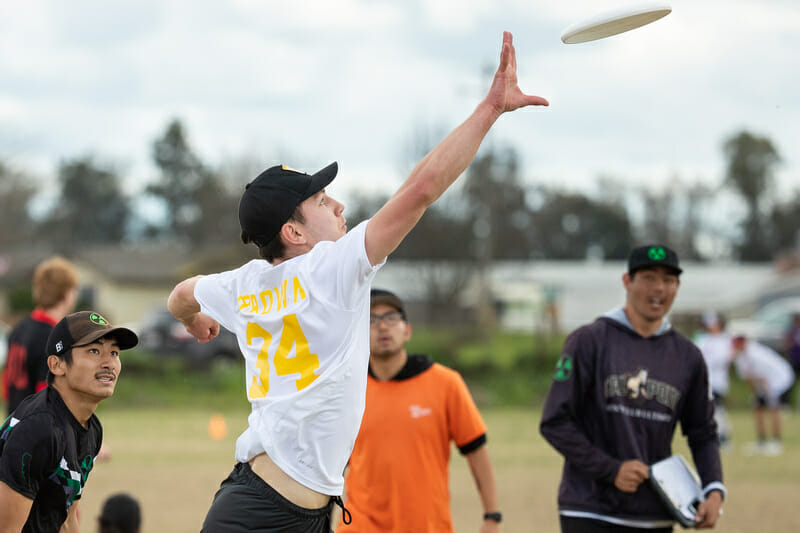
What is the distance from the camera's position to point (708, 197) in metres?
65.4

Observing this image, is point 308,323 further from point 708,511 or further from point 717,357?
point 717,357

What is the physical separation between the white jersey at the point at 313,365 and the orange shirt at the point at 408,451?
1741 mm

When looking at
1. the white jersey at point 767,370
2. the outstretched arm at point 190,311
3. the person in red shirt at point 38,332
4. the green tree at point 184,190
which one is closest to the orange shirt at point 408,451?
the outstretched arm at point 190,311

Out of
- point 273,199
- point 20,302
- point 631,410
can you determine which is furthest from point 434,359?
point 20,302

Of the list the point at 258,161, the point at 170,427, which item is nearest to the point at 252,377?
the point at 170,427

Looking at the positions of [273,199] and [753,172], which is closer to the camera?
[273,199]

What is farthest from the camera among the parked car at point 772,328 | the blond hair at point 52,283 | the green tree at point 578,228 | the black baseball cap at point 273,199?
the green tree at point 578,228

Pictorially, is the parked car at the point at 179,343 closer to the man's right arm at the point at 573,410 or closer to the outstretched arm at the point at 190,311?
the man's right arm at the point at 573,410

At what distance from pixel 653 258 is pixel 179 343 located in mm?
27363

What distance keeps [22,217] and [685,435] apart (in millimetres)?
62252

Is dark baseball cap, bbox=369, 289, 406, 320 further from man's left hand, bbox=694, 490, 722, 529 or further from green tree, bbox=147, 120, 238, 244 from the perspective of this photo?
green tree, bbox=147, 120, 238, 244

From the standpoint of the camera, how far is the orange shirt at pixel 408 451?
5004mm

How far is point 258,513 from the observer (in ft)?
10.6

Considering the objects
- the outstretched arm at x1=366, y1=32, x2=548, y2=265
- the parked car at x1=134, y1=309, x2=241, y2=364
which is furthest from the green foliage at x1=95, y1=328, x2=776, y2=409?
the outstretched arm at x1=366, y1=32, x2=548, y2=265
